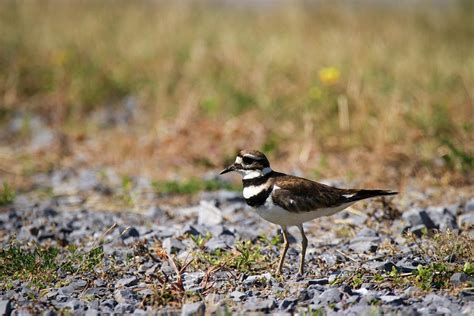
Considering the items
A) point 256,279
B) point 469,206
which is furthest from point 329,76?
point 256,279

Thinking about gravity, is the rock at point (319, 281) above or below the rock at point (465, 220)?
below

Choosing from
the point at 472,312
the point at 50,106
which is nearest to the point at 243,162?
the point at 472,312

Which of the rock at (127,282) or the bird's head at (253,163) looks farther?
the bird's head at (253,163)

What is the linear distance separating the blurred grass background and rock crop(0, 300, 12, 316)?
12.1 feet

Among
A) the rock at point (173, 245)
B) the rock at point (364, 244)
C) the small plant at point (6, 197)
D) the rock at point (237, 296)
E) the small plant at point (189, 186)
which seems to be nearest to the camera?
the rock at point (237, 296)

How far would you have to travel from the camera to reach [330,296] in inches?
166

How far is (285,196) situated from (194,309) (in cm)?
112

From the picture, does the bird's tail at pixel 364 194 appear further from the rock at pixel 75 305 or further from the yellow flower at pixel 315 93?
the yellow flower at pixel 315 93

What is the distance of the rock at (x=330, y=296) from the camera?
419cm

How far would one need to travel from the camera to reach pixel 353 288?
14.5 ft

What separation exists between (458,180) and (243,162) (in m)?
2.87

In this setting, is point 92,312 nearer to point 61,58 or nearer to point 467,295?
point 467,295

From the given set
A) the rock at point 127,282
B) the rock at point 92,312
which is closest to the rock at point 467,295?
the rock at point 127,282

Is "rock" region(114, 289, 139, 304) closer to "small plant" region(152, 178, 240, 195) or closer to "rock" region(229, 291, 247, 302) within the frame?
"rock" region(229, 291, 247, 302)
